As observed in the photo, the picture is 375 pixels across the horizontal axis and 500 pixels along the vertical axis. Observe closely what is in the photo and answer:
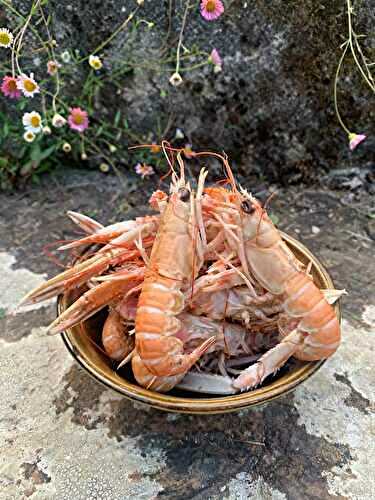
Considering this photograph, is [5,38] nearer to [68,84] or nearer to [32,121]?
[32,121]

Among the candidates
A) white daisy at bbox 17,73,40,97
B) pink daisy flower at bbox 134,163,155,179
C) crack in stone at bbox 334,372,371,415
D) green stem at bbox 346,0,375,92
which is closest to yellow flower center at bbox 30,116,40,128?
white daisy at bbox 17,73,40,97

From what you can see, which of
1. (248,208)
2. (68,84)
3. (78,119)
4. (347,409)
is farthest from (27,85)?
(347,409)

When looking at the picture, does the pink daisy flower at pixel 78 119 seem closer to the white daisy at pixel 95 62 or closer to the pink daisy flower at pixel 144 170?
the white daisy at pixel 95 62

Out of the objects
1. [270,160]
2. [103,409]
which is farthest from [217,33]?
[103,409]

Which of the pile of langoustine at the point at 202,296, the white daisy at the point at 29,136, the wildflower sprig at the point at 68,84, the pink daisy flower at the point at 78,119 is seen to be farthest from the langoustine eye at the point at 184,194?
the white daisy at the point at 29,136

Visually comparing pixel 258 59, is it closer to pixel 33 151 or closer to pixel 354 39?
pixel 354 39
